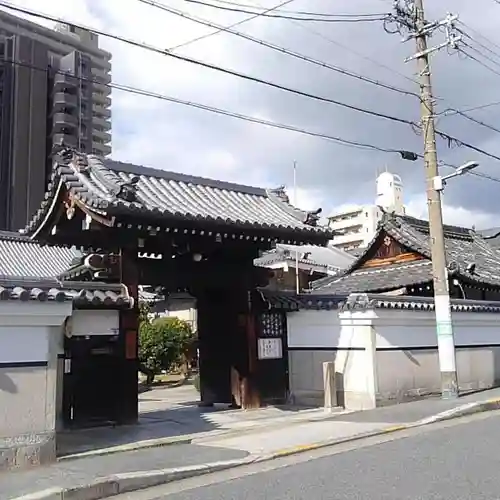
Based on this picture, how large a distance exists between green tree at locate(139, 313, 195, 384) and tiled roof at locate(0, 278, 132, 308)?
9987mm

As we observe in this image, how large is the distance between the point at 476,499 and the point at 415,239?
17161mm

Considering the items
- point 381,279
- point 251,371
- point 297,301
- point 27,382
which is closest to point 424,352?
point 297,301

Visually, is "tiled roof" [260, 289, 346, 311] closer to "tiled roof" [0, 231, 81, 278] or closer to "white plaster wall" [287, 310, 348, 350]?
"white plaster wall" [287, 310, 348, 350]

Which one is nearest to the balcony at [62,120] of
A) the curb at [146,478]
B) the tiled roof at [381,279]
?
the tiled roof at [381,279]

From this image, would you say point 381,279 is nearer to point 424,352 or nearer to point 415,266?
point 415,266

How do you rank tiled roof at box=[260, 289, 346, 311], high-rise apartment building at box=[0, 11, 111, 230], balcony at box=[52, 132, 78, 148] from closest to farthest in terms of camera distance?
tiled roof at box=[260, 289, 346, 311], high-rise apartment building at box=[0, 11, 111, 230], balcony at box=[52, 132, 78, 148]

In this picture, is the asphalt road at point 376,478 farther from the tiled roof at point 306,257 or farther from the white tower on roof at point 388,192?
the white tower on roof at point 388,192

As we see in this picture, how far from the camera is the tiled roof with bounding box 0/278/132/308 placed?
375 inches

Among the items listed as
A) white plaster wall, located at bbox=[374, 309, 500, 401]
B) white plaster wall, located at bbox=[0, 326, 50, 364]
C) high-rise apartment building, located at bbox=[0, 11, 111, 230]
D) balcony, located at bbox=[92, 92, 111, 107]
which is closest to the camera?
white plaster wall, located at bbox=[0, 326, 50, 364]

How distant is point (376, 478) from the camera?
7957 millimetres

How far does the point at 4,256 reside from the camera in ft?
98.0

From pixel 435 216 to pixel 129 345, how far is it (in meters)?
8.03

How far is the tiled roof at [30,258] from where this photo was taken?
28.8m

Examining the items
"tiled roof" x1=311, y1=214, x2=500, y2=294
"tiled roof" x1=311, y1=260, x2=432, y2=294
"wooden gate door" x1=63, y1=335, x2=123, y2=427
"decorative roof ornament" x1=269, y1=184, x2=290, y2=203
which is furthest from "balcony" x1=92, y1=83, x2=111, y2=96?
"wooden gate door" x1=63, y1=335, x2=123, y2=427
